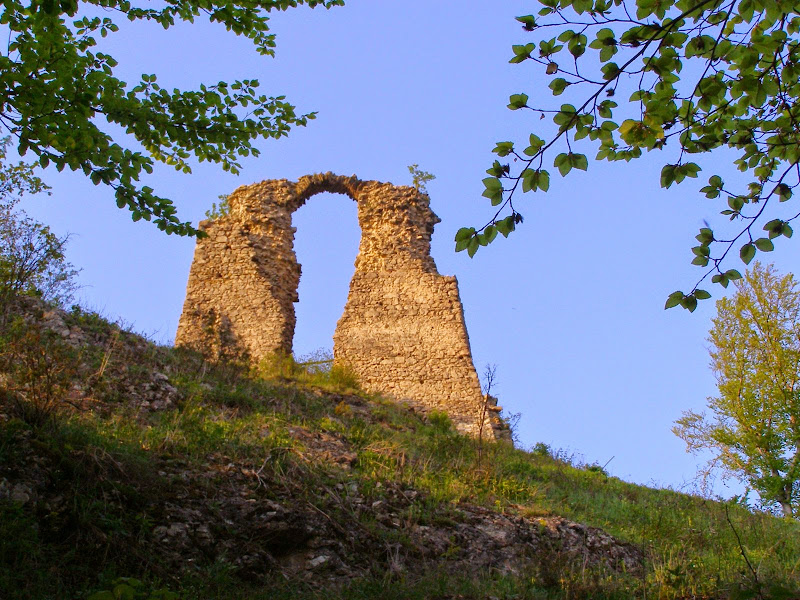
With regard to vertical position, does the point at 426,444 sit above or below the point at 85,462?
above

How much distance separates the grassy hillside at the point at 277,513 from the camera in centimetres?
436

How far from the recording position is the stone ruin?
531 inches

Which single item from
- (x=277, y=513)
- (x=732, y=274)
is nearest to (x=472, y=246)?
(x=732, y=274)

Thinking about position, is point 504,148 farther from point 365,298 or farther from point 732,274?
point 365,298

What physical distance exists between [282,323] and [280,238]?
2.23 meters

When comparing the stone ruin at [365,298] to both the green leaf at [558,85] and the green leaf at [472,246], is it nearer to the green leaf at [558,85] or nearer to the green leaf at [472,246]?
the green leaf at [472,246]

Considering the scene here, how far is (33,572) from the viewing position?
3869 mm

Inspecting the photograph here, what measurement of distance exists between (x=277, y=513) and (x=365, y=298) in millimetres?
9370

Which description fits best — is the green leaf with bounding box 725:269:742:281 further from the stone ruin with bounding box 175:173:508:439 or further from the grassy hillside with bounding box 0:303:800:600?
the stone ruin with bounding box 175:173:508:439

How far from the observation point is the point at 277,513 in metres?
5.31

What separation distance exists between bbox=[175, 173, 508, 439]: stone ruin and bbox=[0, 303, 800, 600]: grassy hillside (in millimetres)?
3919

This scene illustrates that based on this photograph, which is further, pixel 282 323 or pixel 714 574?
pixel 282 323

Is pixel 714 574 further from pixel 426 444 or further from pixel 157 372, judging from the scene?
pixel 157 372

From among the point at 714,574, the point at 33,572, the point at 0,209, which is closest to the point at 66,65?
the point at 33,572
